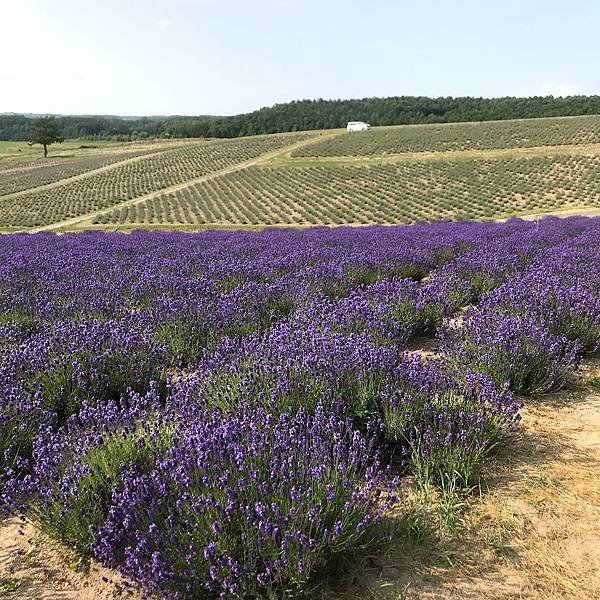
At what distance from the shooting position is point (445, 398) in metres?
3.21

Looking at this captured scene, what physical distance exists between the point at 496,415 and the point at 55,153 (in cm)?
10691

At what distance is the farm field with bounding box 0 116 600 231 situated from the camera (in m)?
32.5

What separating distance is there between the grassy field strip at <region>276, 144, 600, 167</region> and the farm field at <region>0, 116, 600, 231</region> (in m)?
0.12

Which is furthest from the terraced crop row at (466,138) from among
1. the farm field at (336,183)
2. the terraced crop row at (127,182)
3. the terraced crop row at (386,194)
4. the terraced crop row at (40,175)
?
the terraced crop row at (40,175)

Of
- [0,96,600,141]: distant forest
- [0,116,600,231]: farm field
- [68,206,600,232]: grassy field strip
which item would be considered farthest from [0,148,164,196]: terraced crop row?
A: [0,96,600,141]: distant forest

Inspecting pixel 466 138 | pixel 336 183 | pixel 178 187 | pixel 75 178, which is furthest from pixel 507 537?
pixel 466 138

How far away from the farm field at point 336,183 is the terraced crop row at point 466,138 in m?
0.18

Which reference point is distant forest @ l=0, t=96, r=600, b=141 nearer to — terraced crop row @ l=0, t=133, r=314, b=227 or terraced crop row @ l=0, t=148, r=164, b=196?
terraced crop row @ l=0, t=133, r=314, b=227

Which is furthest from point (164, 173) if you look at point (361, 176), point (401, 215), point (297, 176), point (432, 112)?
point (432, 112)

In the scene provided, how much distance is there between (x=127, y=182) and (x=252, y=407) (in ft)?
183

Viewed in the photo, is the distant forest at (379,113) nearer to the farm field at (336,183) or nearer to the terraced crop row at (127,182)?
the farm field at (336,183)

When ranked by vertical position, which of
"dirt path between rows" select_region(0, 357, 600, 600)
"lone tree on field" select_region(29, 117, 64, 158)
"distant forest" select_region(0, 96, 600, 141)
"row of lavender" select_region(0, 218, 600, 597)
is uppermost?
"distant forest" select_region(0, 96, 600, 141)

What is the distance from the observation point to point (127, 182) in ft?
178

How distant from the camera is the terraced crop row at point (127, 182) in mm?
38062
